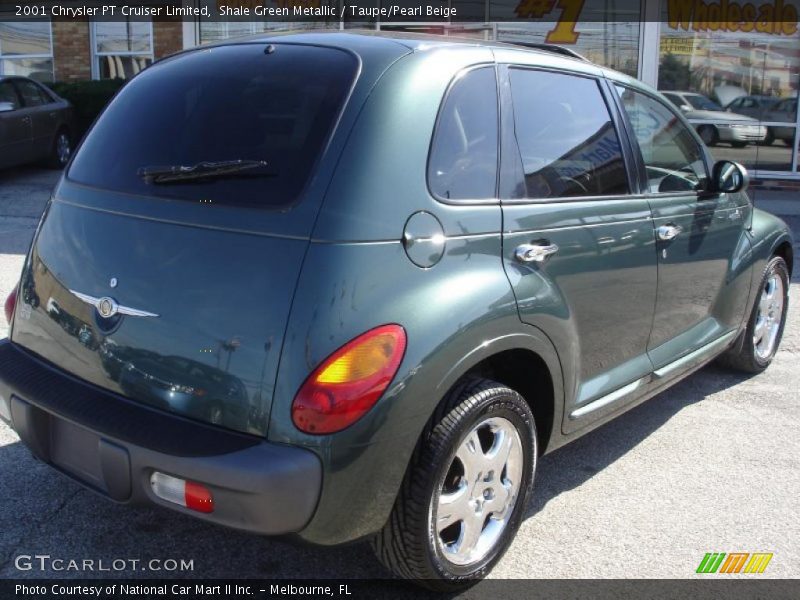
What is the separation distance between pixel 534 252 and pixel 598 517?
1.22 m

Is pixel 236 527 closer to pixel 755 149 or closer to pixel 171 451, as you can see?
pixel 171 451

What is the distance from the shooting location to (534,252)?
9.89 ft

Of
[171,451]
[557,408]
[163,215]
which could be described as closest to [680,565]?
[557,408]

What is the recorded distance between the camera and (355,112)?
2.66 meters

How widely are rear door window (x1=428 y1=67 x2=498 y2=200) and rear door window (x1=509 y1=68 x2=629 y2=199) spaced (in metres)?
0.16

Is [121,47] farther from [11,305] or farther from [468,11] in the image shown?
[11,305]

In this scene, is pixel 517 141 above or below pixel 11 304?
above

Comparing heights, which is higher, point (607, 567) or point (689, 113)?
point (689, 113)

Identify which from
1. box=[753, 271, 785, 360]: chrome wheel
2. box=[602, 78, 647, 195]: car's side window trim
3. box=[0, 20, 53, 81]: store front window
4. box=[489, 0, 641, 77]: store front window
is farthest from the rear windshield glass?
box=[0, 20, 53, 81]: store front window

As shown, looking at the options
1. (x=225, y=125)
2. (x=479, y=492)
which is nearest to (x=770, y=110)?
(x=479, y=492)

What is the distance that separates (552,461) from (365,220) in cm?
198

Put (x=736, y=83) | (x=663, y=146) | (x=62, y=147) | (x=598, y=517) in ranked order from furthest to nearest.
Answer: (x=62, y=147) → (x=736, y=83) → (x=663, y=146) → (x=598, y=517)

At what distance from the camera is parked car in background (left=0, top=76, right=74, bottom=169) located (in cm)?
1220

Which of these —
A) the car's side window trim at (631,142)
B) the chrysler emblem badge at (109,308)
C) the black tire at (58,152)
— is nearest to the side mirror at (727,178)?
the car's side window trim at (631,142)
